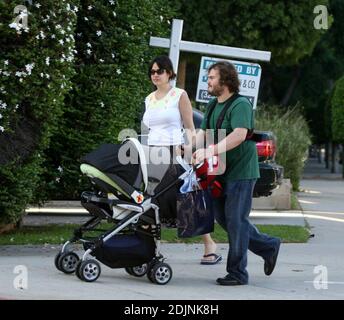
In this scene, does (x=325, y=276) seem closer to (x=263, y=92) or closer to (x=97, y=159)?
(x=97, y=159)

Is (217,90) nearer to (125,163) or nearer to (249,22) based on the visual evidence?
(125,163)

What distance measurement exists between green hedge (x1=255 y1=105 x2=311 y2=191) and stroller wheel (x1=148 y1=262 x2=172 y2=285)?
1126 cm

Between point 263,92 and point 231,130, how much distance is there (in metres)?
36.9

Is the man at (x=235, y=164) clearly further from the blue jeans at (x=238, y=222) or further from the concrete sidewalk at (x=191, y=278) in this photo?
the concrete sidewalk at (x=191, y=278)

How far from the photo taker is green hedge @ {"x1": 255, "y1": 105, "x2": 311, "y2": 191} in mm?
20109

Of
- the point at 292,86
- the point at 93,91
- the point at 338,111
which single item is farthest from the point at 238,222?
the point at 292,86

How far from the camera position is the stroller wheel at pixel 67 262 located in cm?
848

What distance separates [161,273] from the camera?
8297mm

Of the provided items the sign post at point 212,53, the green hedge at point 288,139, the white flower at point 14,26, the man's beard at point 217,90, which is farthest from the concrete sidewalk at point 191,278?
the green hedge at point 288,139

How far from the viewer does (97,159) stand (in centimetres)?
823

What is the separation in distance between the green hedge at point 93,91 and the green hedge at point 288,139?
25.4 feet

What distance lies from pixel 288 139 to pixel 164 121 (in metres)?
11.8

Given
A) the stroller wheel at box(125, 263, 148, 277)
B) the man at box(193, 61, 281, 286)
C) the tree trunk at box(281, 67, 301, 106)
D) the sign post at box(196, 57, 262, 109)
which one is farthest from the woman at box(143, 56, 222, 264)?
the tree trunk at box(281, 67, 301, 106)

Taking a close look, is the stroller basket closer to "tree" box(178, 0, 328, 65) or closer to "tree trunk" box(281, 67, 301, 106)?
"tree" box(178, 0, 328, 65)
